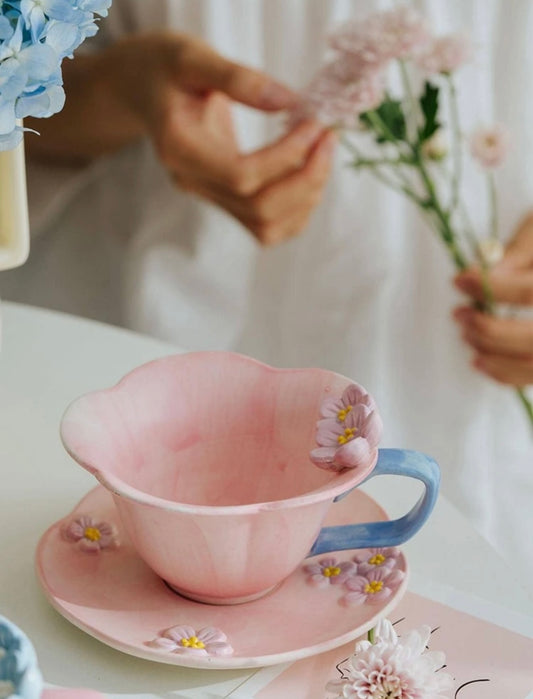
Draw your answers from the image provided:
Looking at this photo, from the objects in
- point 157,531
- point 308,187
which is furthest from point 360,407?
point 308,187

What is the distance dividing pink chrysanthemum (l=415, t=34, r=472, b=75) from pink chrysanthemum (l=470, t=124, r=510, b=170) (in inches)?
4.3

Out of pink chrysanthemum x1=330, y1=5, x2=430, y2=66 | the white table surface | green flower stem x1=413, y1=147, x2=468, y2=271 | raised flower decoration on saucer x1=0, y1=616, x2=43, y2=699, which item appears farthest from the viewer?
green flower stem x1=413, y1=147, x2=468, y2=271

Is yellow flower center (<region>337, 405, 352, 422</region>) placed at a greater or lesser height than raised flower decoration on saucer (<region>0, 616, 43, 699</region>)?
greater

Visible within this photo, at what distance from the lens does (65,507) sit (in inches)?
19.6

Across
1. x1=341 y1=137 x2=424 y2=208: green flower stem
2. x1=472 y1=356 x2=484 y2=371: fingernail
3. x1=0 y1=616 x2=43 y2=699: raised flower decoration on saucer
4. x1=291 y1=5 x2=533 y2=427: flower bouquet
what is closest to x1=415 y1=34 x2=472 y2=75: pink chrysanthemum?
x1=291 y1=5 x2=533 y2=427: flower bouquet

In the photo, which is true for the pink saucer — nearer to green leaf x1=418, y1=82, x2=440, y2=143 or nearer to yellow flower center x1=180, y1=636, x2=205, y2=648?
yellow flower center x1=180, y1=636, x2=205, y2=648

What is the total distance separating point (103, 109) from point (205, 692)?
32.2 inches

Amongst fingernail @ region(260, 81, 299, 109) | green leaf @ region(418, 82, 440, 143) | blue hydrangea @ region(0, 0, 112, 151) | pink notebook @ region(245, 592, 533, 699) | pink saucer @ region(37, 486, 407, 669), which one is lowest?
pink notebook @ region(245, 592, 533, 699)

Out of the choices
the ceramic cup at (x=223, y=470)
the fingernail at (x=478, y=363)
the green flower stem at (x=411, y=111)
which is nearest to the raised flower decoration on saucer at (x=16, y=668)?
the ceramic cup at (x=223, y=470)

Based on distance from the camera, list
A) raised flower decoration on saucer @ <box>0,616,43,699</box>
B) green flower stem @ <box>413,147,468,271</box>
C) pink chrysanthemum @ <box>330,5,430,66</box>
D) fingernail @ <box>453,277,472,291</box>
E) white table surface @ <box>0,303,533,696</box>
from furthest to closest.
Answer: fingernail @ <box>453,277,472,291</box>, green flower stem @ <box>413,147,468,271</box>, pink chrysanthemum @ <box>330,5,430,66</box>, white table surface @ <box>0,303,533,696</box>, raised flower decoration on saucer @ <box>0,616,43,699</box>

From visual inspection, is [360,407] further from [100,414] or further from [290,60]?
[290,60]

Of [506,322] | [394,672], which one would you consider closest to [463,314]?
→ [506,322]

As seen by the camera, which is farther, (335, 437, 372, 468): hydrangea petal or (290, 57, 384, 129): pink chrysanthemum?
(290, 57, 384, 129): pink chrysanthemum

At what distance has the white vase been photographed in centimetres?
48
